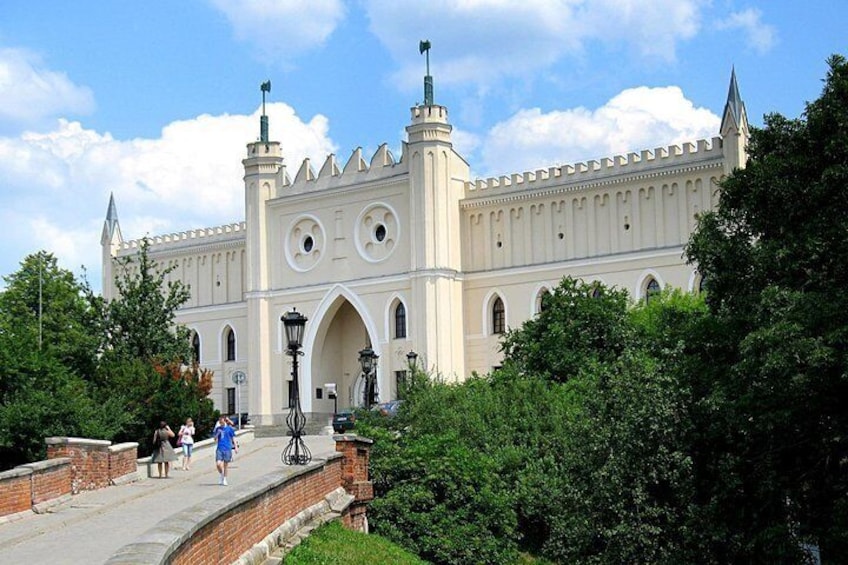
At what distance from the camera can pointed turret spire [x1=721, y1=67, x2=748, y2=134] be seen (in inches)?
1725

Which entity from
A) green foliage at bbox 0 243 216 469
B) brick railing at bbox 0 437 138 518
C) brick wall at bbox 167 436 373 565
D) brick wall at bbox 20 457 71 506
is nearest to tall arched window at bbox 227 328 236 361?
green foliage at bbox 0 243 216 469

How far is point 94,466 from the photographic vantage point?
23.2 metres

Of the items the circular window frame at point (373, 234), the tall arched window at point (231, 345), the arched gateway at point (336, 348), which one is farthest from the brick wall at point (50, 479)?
the tall arched window at point (231, 345)

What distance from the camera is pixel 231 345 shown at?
190 feet

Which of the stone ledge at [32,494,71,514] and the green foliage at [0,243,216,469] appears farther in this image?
the green foliage at [0,243,216,469]

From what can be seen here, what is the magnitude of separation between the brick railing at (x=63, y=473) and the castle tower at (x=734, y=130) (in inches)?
994

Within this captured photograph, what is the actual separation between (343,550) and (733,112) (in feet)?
95.1

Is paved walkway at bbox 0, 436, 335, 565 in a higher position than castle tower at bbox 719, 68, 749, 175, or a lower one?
lower

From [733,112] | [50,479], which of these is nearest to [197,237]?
[733,112]

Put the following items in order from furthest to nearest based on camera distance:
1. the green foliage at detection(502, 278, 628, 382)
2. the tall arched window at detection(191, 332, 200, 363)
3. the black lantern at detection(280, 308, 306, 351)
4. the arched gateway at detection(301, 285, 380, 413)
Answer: the tall arched window at detection(191, 332, 200, 363) < the arched gateway at detection(301, 285, 380, 413) < the green foliage at detection(502, 278, 628, 382) < the black lantern at detection(280, 308, 306, 351)

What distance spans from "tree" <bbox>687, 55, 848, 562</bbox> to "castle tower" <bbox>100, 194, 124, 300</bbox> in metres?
45.2

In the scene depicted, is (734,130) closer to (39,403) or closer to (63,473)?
(39,403)

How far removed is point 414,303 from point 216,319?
12.7 metres

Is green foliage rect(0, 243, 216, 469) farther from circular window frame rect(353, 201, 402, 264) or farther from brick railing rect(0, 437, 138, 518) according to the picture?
circular window frame rect(353, 201, 402, 264)
